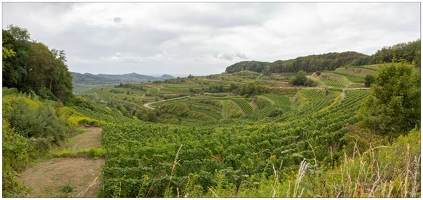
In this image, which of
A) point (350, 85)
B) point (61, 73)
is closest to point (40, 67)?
point (61, 73)

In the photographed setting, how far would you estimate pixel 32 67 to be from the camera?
34.3 meters

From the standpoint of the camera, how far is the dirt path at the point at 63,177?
8.26m

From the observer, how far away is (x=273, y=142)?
13.0m

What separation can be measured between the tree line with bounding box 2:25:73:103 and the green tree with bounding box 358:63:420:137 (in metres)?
31.4

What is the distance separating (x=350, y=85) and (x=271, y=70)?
84.6 meters

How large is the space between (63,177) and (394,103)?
14.2 m

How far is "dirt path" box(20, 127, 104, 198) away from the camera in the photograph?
8.26 metres

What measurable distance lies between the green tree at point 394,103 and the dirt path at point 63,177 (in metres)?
12.2

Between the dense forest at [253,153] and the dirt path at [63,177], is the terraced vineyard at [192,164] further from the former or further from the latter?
the dirt path at [63,177]

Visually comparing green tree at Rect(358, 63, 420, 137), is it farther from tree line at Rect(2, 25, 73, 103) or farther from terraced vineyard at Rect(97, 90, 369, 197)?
tree line at Rect(2, 25, 73, 103)

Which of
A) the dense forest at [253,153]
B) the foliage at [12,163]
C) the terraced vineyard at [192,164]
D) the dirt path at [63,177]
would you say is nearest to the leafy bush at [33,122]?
the dense forest at [253,153]

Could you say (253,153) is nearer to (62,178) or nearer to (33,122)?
(62,178)

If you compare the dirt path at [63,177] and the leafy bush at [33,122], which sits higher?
the leafy bush at [33,122]

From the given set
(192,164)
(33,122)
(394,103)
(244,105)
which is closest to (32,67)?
(33,122)
